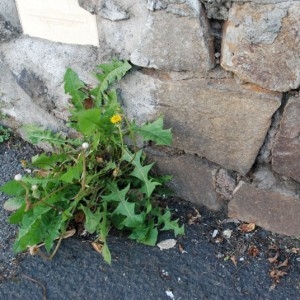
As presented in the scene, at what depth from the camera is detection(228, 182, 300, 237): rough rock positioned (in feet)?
6.82

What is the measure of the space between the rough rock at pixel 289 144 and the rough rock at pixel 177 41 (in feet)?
1.10

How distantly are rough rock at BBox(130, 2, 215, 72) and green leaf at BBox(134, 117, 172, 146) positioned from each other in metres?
0.24

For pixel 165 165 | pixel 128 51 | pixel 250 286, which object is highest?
pixel 128 51

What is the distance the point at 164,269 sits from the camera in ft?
6.76

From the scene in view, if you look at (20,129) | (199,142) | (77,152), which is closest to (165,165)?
(199,142)

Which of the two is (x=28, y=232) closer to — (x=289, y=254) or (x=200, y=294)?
(x=200, y=294)

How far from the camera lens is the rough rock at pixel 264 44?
1633 mm

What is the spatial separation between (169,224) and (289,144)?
0.61m

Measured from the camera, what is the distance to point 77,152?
2.25m

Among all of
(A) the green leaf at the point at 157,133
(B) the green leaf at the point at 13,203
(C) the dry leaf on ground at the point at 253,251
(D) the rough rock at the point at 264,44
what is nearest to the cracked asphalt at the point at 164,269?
(C) the dry leaf on ground at the point at 253,251

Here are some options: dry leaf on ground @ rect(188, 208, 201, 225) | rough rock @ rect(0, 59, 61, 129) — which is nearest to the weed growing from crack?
dry leaf on ground @ rect(188, 208, 201, 225)

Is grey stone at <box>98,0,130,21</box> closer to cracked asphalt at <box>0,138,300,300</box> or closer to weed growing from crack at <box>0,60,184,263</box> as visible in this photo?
weed growing from crack at <box>0,60,184,263</box>

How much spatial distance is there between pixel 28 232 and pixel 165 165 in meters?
0.68

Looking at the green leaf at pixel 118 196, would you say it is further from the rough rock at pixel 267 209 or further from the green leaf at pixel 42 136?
the rough rock at pixel 267 209
